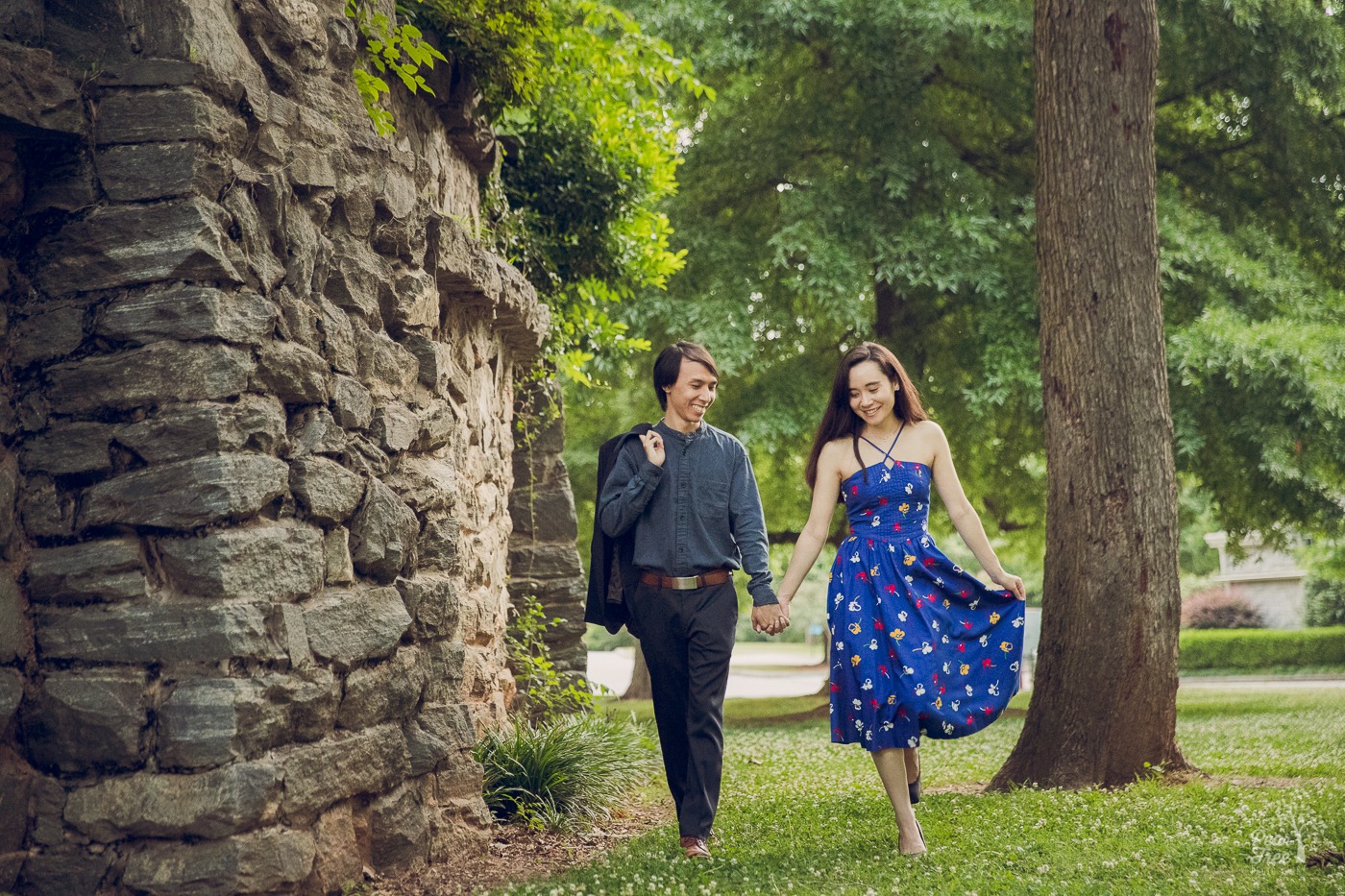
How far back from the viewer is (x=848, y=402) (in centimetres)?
534

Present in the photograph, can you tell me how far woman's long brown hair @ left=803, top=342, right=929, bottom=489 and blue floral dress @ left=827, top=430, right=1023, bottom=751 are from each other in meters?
0.24

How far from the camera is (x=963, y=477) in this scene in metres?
15.6

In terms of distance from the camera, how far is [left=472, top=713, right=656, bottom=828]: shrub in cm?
579

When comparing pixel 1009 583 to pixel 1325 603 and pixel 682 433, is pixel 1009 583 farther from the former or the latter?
pixel 1325 603

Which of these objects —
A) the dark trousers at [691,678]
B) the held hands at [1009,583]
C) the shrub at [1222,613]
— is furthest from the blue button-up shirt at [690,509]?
the shrub at [1222,613]

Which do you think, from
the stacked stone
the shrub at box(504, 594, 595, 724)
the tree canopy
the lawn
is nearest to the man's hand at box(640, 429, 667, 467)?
the lawn

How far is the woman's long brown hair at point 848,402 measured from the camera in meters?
5.27

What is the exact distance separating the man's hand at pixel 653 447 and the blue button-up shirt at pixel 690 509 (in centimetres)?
3

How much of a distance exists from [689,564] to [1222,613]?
30.4 m

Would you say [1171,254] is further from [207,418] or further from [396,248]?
[207,418]

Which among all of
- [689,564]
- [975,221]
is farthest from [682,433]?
[975,221]

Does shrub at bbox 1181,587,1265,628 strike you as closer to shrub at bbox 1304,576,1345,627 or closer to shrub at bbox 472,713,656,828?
shrub at bbox 1304,576,1345,627

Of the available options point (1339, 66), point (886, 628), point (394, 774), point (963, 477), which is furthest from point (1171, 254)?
point (394, 774)

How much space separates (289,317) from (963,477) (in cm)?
1271
